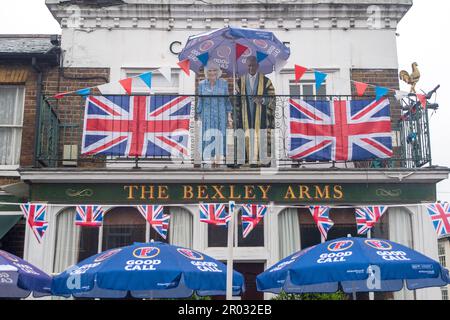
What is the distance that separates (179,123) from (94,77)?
2529mm

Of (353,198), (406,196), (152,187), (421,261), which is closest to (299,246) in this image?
(353,198)

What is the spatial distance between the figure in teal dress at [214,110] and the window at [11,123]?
→ 3.66m

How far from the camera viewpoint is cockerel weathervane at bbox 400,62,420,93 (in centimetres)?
1227

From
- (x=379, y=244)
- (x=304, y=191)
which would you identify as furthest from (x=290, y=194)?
(x=379, y=244)

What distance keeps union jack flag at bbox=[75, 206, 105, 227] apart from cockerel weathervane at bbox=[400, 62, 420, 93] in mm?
6382

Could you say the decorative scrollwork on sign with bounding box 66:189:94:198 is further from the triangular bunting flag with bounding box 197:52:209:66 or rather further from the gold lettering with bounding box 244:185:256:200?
the triangular bunting flag with bounding box 197:52:209:66

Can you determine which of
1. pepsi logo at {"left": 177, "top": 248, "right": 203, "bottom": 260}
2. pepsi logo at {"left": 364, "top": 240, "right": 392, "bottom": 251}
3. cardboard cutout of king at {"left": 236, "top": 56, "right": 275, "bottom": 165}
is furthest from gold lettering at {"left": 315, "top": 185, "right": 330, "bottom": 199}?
pepsi logo at {"left": 177, "top": 248, "right": 203, "bottom": 260}

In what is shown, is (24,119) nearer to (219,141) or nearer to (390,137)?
(219,141)

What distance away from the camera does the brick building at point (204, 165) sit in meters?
11.3

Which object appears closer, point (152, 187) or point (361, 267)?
point (361, 267)
